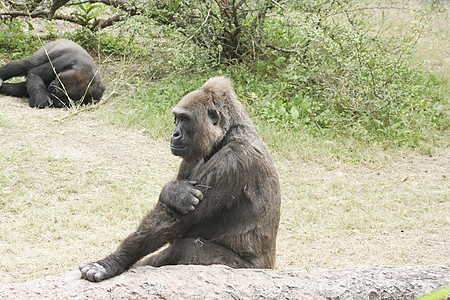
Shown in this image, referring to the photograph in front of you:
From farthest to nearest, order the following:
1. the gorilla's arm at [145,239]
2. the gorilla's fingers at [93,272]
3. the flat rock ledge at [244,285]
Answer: the gorilla's arm at [145,239] < the gorilla's fingers at [93,272] < the flat rock ledge at [244,285]

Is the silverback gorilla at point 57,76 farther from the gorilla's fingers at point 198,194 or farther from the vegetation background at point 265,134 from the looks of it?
the gorilla's fingers at point 198,194

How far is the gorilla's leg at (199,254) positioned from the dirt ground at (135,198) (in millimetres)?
1423

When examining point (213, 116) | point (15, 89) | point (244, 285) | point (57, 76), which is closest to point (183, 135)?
point (213, 116)

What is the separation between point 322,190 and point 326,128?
1808 millimetres

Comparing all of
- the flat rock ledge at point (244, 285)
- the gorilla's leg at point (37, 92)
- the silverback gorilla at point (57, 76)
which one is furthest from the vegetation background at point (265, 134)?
the flat rock ledge at point (244, 285)

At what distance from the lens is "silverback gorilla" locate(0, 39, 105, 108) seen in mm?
9047

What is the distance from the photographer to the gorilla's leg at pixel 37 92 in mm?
8672

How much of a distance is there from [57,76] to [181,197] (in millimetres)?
6306

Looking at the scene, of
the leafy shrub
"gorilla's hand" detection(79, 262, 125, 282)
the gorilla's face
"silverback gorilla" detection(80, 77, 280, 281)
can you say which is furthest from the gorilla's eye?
the leafy shrub

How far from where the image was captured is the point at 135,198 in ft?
20.2

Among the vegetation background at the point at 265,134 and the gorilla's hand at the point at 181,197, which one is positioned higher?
the gorilla's hand at the point at 181,197

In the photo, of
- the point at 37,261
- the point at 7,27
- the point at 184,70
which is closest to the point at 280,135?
the point at 184,70

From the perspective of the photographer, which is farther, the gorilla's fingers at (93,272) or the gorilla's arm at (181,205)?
the gorilla's arm at (181,205)

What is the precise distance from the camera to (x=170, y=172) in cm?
693
